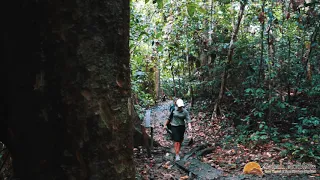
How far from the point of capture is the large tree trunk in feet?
3.34

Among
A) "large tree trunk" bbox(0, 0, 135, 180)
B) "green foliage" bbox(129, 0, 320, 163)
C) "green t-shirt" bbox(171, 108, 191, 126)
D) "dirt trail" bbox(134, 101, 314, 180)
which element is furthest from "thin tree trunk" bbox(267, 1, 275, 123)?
"large tree trunk" bbox(0, 0, 135, 180)

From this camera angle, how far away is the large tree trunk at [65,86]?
1020 mm

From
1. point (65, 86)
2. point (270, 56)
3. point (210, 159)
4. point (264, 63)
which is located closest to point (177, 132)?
point (210, 159)

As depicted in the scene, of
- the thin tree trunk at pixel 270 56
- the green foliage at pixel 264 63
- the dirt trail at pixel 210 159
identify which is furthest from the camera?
the thin tree trunk at pixel 270 56

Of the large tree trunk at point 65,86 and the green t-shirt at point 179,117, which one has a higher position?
the large tree trunk at point 65,86

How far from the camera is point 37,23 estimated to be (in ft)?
3.37

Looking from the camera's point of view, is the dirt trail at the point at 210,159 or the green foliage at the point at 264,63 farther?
the green foliage at the point at 264,63

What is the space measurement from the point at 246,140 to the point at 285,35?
4255 millimetres

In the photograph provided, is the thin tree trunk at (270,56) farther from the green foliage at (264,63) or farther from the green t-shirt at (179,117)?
the green t-shirt at (179,117)

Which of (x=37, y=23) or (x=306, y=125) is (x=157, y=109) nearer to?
(x=306, y=125)

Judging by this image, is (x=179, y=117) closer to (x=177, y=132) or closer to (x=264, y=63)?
(x=177, y=132)

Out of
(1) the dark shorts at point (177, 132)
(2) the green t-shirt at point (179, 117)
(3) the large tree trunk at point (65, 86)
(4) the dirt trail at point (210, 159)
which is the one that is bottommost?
(4) the dirt trail at point (210, 159)

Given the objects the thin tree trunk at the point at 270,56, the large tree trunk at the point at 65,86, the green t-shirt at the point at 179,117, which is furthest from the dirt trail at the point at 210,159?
the large tree trunk at the point at 65,86

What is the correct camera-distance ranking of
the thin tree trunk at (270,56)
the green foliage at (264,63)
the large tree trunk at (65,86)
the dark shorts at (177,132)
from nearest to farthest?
the large tree trunk at (65,86) < the dark shorts at (177,132) < the green foliage at (264,63) < the thin tree trunk at (270,56)
